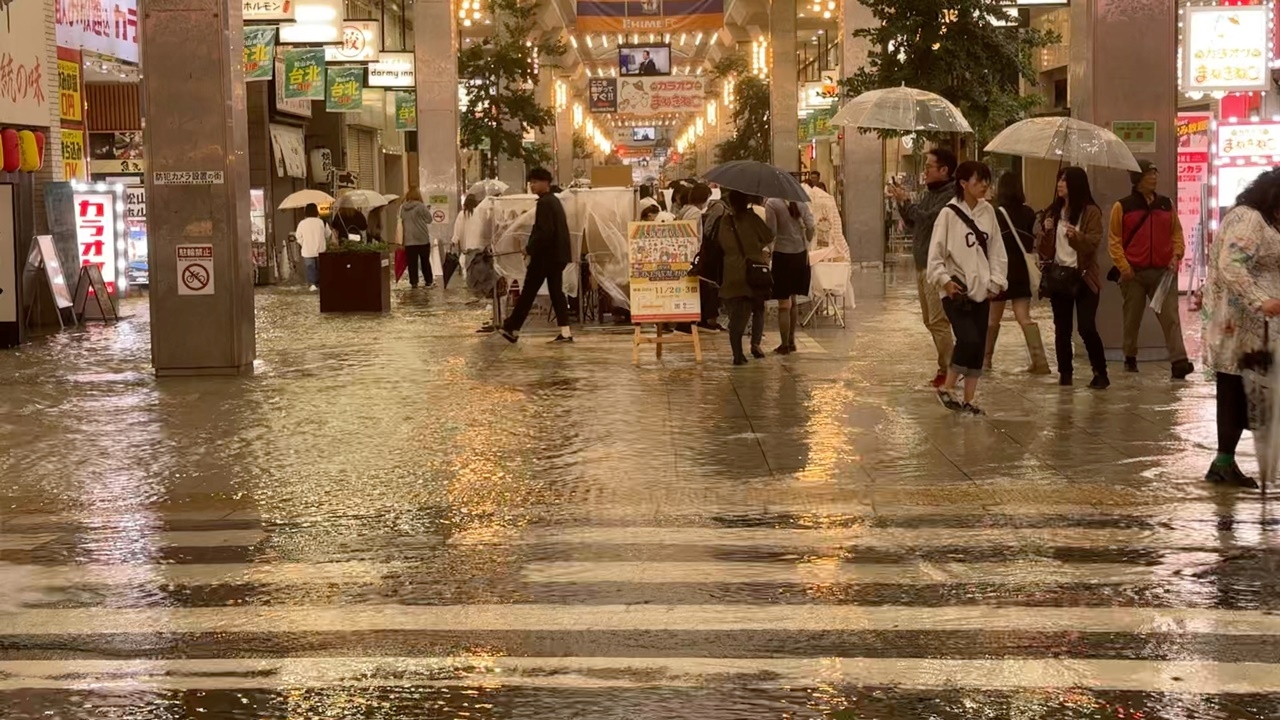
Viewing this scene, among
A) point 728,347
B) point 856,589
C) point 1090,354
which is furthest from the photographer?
point 728,347

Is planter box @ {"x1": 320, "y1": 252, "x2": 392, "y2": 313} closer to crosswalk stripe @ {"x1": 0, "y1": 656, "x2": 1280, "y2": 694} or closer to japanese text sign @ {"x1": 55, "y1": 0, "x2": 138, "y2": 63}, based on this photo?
japanese text sign @ {"x1": 55, "y1": 0, "x2": 138, "y2": 63}

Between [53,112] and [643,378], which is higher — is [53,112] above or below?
above

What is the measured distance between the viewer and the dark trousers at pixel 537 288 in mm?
18234

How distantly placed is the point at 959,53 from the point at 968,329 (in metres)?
16.2

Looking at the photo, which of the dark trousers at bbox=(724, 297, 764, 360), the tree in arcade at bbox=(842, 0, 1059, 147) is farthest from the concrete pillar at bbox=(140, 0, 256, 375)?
the tree in arcade at bbox=(842, 0, 1059, 147)

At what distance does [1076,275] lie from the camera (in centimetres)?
1393

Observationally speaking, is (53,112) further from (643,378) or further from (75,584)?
(75,584)

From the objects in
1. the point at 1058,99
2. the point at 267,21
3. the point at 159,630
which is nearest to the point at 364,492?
the point at 159,630

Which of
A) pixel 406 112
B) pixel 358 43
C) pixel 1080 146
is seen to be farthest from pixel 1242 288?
pixel 406 112

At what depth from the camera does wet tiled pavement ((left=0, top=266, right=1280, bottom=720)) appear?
18.4 ft

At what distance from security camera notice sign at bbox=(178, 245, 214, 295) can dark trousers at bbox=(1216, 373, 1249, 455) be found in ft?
31.8

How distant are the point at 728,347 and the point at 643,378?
9.69 ft

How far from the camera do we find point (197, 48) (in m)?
15.3

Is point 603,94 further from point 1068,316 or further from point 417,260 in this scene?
point 1068,316
